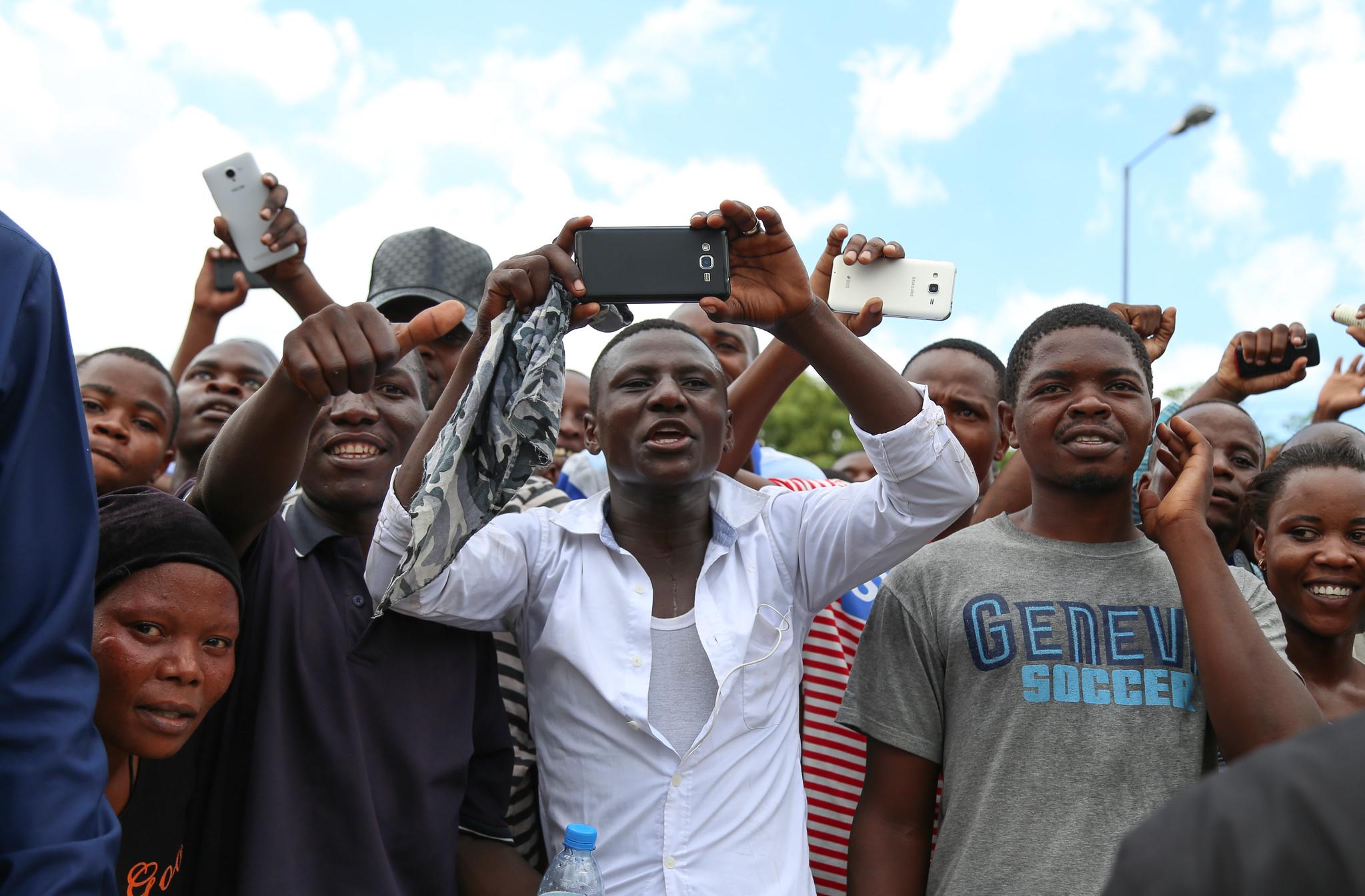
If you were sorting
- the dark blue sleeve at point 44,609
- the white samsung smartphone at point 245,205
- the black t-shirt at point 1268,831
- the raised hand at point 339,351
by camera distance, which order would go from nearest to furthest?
1. the black t-shirt at point 1268,831
2. the dark blue sleeve at point 44,609
3. the raised hand at point 339,351
4. the white samsung smartphone at point 245,205

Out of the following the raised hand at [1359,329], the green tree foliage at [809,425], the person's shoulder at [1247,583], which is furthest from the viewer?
the green tree foliage at [809,425]

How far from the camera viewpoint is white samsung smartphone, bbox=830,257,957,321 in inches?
126

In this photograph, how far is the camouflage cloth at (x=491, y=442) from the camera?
242 cm

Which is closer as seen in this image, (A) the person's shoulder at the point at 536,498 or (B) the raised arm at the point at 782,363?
(B) the raised arm at the point at 782,363

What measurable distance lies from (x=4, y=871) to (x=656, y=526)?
72.5 inches

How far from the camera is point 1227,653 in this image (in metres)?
2.51

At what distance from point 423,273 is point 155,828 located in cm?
202

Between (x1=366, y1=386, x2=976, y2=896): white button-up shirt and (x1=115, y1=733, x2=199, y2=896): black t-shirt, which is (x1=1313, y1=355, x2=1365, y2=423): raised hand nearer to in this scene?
(x1=366, y1=386, x2=976, y2=896): white button-up shirt

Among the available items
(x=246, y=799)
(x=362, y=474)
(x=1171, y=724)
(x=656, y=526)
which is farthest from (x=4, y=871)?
(x=1171, y=724)

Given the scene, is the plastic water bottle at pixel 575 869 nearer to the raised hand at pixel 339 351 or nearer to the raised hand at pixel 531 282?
the raised hand at pixel 339 351

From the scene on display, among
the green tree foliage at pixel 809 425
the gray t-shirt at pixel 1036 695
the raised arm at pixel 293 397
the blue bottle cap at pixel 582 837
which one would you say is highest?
the green tree foliage at pixel 809 425

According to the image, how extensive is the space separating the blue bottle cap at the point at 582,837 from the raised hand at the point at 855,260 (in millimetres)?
1464

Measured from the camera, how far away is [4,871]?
4.63 ft

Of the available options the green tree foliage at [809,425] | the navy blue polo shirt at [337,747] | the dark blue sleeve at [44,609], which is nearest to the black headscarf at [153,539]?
the navy blue polo shirt at [337,747]
